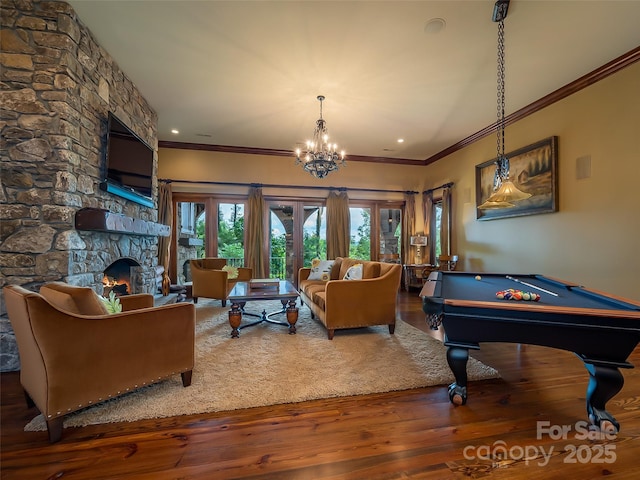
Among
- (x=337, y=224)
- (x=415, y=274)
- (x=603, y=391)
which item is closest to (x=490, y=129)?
(x=415, y=274)

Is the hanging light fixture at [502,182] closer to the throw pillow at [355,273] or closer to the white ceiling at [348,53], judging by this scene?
the white ceiling at [348,53]

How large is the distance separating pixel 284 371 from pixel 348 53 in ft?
11.3

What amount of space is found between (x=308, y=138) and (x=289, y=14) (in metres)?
3.09

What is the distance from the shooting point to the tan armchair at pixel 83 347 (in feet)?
5.32

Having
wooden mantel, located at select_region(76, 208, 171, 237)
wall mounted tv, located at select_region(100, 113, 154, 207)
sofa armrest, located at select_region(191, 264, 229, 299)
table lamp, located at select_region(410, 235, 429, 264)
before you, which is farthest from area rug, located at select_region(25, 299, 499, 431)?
table lamp, located at select_region(410, 235, 429, 264)

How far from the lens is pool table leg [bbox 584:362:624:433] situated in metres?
1.69

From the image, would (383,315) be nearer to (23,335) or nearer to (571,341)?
(571,341)

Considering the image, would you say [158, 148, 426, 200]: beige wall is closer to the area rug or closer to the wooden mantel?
the wooden mantel

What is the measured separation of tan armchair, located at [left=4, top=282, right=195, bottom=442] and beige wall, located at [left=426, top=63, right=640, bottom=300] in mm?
4804

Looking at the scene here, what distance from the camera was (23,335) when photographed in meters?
1.74

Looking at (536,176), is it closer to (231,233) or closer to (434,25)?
(434,25)

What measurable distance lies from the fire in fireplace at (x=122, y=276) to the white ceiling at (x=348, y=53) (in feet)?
8.33

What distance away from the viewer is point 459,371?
2.03 meters

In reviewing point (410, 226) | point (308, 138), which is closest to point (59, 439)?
point (308, 138)
